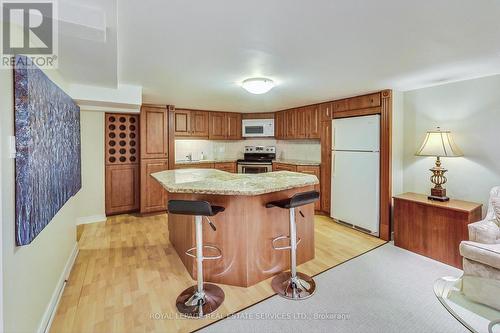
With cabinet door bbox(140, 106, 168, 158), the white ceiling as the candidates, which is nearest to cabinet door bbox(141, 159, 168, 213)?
cabinet door bbox(140, 106, 168, 158)

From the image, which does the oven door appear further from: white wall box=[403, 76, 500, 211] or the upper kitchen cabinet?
white wall box=[403, 76, 500, 211]

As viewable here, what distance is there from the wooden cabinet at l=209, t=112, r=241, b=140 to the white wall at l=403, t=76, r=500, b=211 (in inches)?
135

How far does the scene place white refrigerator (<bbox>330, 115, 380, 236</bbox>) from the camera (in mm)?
3609

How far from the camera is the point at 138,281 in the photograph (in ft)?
8.18

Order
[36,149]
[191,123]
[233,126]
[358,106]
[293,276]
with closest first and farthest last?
[36,149]
[293,276]
[358,106]
[191,123]
[233,126]

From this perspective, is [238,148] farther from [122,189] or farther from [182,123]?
[122,189]

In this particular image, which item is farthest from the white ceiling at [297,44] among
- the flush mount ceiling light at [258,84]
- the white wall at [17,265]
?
the white wall at [17,265]

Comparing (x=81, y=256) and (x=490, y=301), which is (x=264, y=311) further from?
(x=81, y=256)

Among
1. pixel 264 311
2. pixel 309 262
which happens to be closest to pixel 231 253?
pixel 264 311

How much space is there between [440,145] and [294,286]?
95.4 inches

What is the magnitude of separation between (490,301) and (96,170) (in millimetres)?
5247

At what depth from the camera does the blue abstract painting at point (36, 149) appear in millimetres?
1378

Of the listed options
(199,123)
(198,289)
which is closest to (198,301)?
(198,289)

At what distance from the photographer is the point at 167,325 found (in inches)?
74.4
